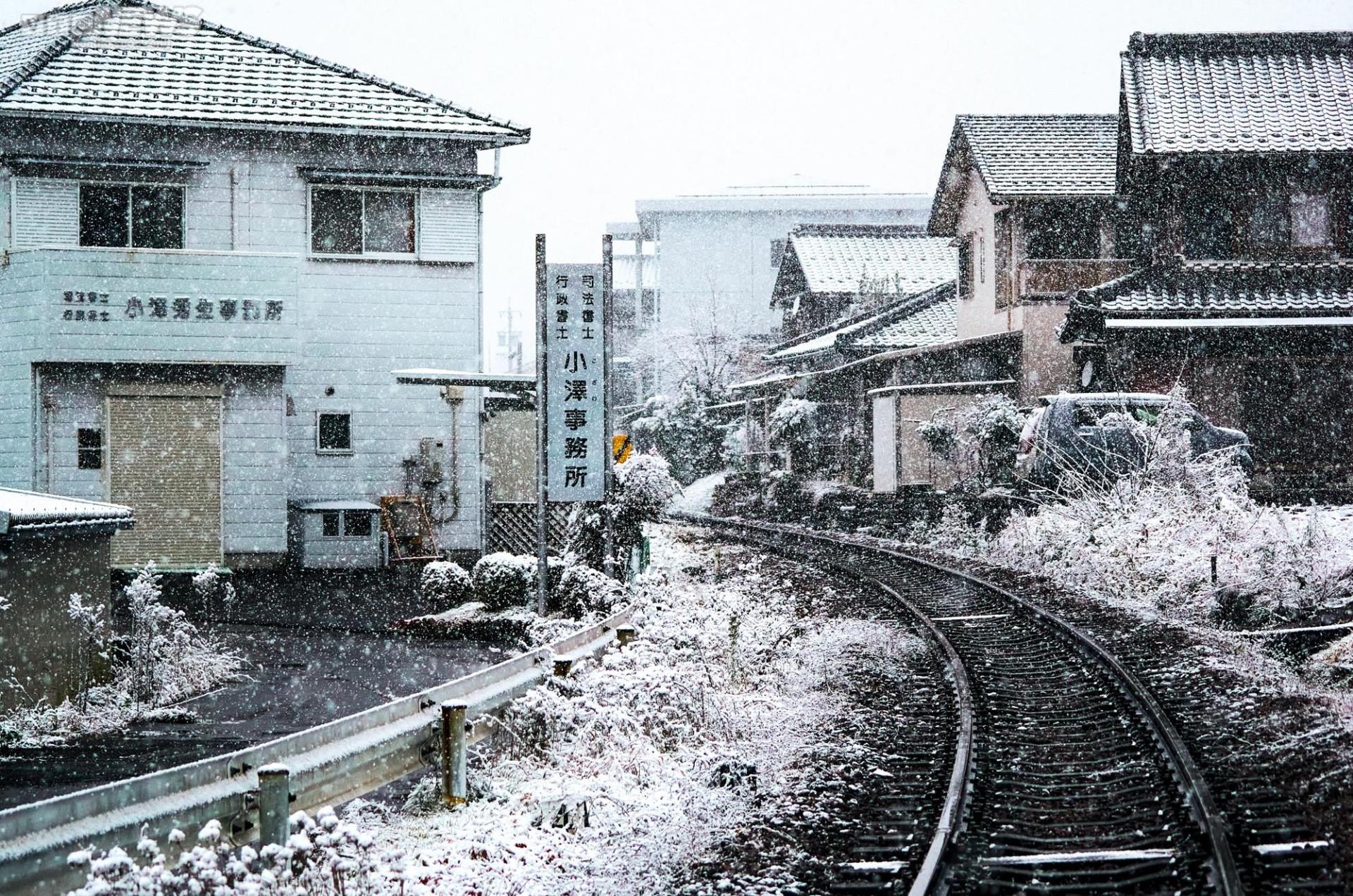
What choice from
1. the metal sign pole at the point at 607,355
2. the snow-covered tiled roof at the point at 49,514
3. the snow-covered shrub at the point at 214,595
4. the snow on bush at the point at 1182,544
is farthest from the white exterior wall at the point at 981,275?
the snow-covered tiled roof at the point at 49,514

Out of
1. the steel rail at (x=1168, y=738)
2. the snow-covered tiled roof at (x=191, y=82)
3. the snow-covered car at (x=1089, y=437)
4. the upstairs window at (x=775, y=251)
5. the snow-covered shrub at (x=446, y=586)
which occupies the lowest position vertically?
the steel rail at (x=1168, y=738)

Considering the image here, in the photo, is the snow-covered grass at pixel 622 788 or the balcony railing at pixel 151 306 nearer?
the snow-covered grass at pixel 622 788

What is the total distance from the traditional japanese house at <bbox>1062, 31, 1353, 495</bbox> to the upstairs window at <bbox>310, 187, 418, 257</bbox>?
11.4 meters

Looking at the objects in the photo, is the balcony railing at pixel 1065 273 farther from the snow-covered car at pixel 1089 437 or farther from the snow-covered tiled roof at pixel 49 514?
the snow-covered tiled roof at pixel 49 514

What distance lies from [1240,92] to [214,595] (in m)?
20.7

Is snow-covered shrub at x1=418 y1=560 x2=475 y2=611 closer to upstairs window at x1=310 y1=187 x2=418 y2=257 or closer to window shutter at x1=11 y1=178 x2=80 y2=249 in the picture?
upstairs window at x1=310 y1=187 x2=418 y2=257

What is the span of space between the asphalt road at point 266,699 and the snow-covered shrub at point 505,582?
1220 mm

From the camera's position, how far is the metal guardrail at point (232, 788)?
3816mm

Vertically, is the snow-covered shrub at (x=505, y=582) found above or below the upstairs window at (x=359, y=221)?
below

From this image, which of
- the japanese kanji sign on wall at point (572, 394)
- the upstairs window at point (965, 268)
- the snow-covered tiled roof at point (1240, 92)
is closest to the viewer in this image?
the japanese kanji sign on wall at point (572, 394)

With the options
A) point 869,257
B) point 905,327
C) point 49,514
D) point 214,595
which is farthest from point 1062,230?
point 49,514

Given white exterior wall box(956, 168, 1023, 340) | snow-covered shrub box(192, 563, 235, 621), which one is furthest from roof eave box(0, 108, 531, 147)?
white exterior wall box(956, 168, 1023, 340)

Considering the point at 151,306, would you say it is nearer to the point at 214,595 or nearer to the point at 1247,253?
the point at 214,595

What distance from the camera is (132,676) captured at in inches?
360
